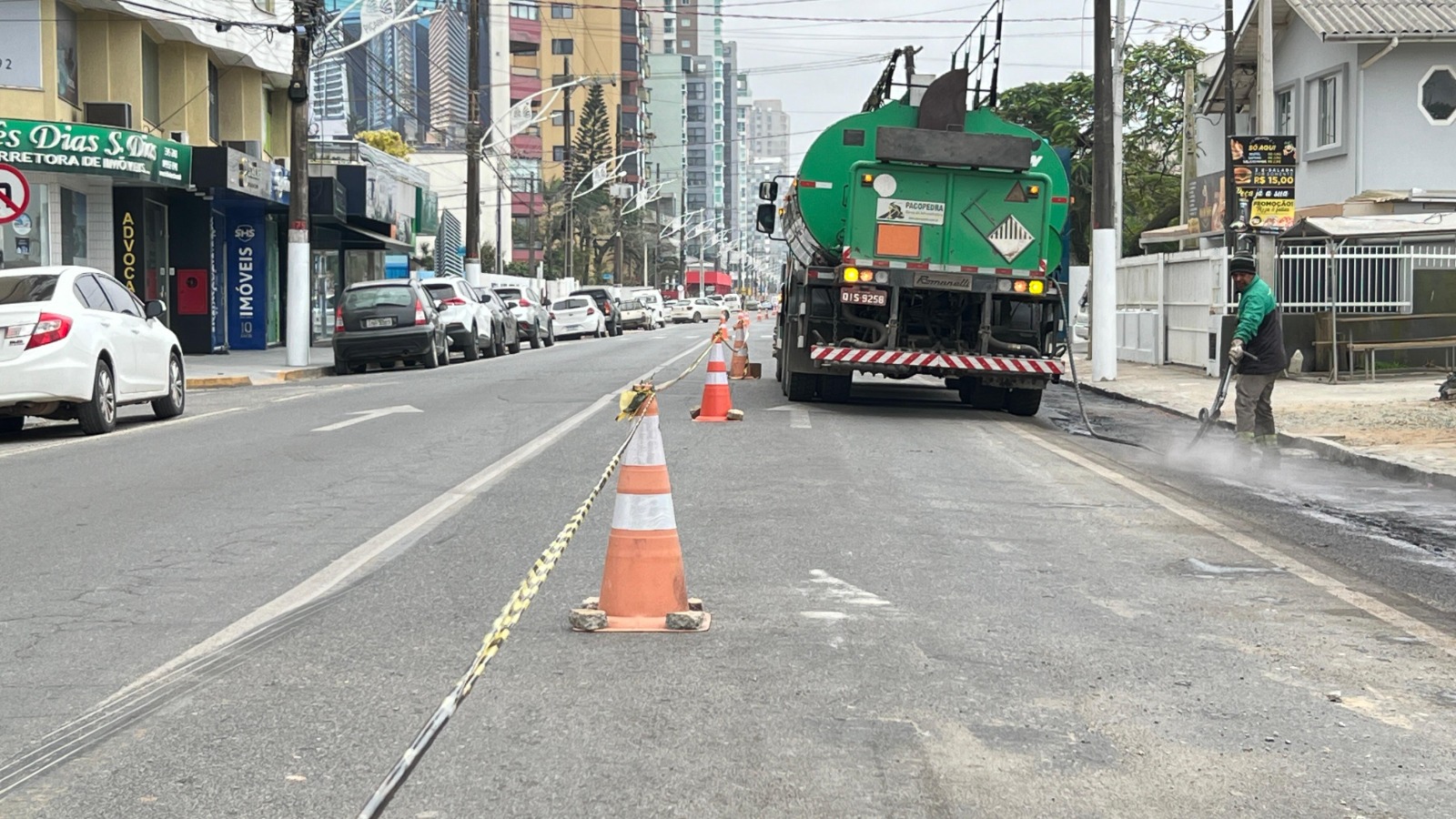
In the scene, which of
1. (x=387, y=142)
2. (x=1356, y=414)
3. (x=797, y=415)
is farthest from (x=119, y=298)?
(x=387, y=142)

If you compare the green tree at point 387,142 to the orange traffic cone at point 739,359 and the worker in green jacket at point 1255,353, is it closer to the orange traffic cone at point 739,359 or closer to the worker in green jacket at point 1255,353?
the orange traffic cone at point 739,359

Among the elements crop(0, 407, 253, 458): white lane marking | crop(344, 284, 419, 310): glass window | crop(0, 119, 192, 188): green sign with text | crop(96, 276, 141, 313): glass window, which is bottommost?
crop(0, 407, 253, 458): white lane marking

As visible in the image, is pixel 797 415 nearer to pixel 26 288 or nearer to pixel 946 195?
pixel 946 195

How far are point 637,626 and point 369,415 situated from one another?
11399mm

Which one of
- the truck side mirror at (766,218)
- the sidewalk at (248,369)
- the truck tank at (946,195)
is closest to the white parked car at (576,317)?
the sidewalk at (248,369)

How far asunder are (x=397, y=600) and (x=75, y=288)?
963 centimetres

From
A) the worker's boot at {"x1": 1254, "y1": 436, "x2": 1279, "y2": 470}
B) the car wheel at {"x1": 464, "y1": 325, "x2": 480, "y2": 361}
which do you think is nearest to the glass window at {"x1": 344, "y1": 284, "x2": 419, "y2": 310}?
the car wheel at {"x1": 464, "y1": 325, "x2": 480, "y2": 361}

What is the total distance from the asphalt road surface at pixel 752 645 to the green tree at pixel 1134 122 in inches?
1830

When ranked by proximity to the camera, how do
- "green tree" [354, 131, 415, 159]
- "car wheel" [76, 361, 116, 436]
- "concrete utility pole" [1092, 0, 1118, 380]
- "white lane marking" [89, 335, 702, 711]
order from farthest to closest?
"green tree" [354, 131, 415, 159] → "concrete utility pole" [1092, 0, 1118, 380] → "car wheel" [76, 361, 116, 436] → "white lane marking" [89, 335, 702, 711]

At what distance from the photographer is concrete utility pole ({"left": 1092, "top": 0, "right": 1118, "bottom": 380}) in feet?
81.6

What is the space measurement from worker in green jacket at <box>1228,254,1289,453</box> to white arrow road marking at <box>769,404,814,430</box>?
4.00 metres

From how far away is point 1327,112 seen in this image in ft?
101

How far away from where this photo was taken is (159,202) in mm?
34688

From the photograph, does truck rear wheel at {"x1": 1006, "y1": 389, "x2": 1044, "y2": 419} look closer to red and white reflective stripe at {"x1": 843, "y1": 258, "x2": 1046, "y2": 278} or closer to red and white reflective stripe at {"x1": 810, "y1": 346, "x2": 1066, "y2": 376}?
red and white reflective stripe at {"x1": 810, "y1": 346, "x2": 1066, "y2": 376}
